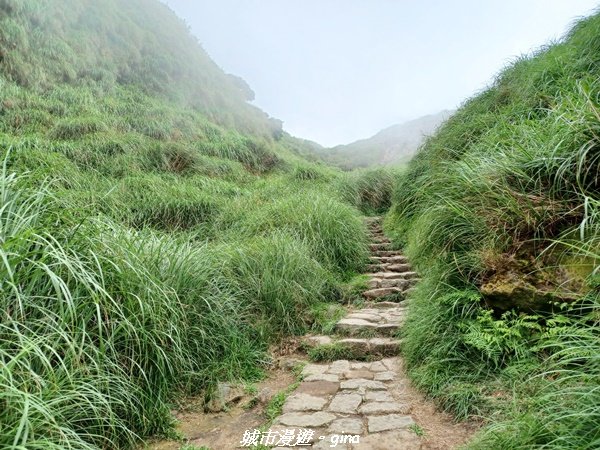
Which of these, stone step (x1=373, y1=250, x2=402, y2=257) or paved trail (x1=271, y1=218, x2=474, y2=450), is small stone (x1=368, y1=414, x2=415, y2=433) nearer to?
paved trail (x1=271, y1=218, x2=474, y2=450)

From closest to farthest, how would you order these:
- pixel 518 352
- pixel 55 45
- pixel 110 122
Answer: pixel 518 352 → pixel 110 122 → pixel 55 45

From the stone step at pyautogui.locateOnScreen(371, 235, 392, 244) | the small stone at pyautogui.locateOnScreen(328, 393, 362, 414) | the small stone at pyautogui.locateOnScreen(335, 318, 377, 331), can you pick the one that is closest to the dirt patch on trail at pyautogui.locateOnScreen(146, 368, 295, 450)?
the small stone at pyautogui.locateOnScreen(328, 393, 362, 414)

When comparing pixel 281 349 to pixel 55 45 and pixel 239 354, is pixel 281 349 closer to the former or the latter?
pixel 239 354

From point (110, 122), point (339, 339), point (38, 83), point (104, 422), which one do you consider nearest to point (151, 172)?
point (110, 122)

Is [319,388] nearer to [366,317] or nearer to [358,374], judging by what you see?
[358,374]

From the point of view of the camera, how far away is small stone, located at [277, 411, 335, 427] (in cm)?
265

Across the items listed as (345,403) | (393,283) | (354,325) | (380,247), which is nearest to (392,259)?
(380,247)

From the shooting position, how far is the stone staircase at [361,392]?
248 cm

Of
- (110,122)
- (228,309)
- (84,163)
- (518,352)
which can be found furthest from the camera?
(110,122)

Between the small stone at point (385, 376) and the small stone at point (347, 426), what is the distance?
2.22ft

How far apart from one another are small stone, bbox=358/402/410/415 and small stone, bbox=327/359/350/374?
2.03ft

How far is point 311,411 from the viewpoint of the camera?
283 centimetres

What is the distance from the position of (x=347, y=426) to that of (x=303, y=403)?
45cm

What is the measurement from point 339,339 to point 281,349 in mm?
594
